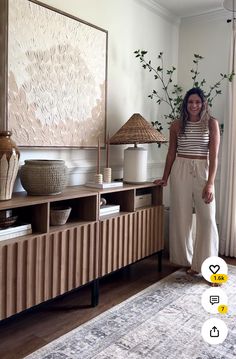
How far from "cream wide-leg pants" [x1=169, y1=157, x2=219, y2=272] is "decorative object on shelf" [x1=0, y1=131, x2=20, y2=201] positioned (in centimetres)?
124

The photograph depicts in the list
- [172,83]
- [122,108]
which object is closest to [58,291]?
[122,108]

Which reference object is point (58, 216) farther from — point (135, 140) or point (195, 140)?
point (195, 140)

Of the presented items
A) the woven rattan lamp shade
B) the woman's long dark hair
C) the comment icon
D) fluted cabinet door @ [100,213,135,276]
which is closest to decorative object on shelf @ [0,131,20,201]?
fluted cabinet door @ [100,213,135,276]

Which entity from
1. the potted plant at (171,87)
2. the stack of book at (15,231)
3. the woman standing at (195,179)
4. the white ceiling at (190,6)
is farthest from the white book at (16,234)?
the white ceiling at (190,6)

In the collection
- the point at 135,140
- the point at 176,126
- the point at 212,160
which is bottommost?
the point at 212,160

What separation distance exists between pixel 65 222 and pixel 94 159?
2.45ft

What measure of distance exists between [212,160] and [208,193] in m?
0.23

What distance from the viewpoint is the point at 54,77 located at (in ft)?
7.11

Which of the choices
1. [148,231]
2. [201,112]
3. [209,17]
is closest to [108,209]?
[148,231]

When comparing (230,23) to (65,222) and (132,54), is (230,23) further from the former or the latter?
(65,222)

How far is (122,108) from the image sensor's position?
2.79 meters

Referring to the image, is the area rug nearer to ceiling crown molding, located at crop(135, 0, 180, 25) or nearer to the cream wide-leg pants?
the cream wide-leg pants

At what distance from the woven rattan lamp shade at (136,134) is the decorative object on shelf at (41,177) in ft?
2.23

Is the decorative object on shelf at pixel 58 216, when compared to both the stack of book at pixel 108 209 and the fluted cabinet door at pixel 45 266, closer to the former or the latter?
the fluted cabinet door at pixel 45 266
